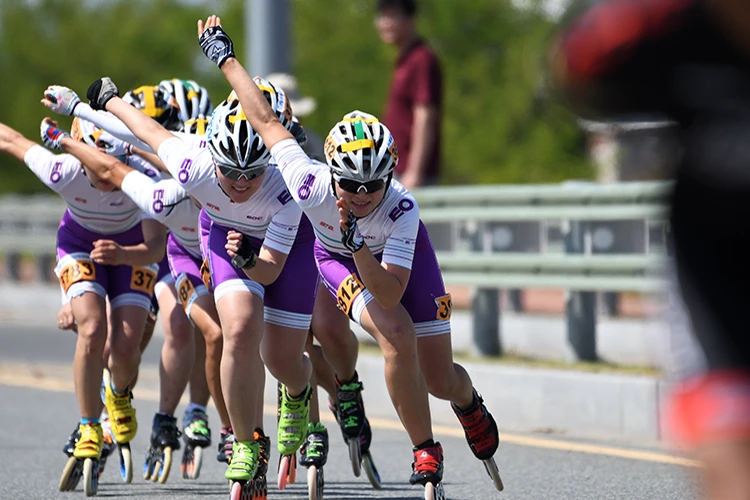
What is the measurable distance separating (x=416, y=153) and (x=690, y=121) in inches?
296

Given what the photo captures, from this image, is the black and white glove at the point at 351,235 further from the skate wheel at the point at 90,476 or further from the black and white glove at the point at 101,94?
the skate wheel at the point at 90,476

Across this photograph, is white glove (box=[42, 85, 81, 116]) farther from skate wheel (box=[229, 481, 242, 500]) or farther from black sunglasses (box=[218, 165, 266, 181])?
skate wheel (box=[229, 481, 242, 500])

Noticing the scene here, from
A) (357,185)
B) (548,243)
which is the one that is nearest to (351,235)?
(357,185)

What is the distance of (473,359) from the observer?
1012 centimetres

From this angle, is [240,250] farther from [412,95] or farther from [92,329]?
[412,95]

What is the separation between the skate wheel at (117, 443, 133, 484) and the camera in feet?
23.4

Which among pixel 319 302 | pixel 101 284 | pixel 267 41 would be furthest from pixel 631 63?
pixel 267 41

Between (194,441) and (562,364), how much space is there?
11.3 ft

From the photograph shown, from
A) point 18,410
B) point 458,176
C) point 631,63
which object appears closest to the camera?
point 631,63

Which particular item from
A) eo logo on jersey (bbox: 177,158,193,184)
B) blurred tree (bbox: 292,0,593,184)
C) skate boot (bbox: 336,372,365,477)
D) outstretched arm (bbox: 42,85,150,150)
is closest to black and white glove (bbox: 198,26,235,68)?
eo logo on jersey (bbox: 177,158,193,184)

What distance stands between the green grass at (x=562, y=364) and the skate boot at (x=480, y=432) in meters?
2.57

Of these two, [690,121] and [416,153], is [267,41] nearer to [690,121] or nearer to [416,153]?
[416,153]

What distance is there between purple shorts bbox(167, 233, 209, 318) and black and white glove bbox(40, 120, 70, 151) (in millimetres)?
794

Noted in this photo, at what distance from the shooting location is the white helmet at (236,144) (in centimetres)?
600
